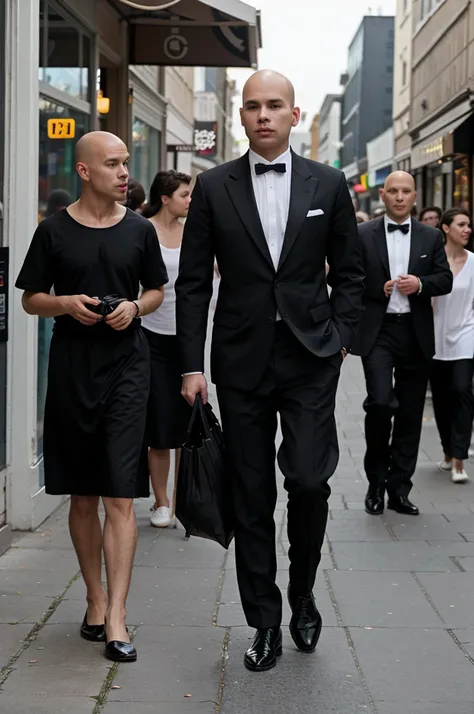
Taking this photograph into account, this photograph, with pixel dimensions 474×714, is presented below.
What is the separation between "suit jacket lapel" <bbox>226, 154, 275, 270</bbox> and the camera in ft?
15.7

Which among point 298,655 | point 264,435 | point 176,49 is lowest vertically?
point 298,655

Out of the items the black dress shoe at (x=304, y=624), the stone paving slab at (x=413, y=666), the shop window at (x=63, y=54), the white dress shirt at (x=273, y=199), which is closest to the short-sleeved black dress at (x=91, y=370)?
the white dress shirt at (x=273, y=199)

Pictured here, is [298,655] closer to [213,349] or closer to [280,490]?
[213,349]

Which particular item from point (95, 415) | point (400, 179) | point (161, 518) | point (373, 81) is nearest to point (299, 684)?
point (95, 415)

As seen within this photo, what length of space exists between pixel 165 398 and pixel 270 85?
2949 millimetres

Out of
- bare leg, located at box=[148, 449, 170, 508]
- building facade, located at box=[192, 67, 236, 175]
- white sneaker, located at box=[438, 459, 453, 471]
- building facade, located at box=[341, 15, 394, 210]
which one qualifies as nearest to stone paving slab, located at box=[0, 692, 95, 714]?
bare leg, located at box=[148, 449, 170, 508]

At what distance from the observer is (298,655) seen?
197 inches

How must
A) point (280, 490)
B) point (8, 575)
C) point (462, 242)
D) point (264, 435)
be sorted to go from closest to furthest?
point (264, 435) → point (8, 575) → point (280, 490) → point (462, 242)

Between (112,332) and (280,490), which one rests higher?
(112,332)

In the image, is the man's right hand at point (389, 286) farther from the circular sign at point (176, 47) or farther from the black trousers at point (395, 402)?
the circular sign at point (176, 47)

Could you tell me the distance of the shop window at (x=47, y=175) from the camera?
26.1ft

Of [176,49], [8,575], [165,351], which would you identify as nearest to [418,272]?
[165,351]

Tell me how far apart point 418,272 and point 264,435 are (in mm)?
3206

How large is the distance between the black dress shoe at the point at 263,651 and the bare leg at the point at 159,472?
8.86 ft
